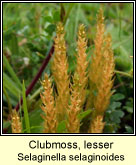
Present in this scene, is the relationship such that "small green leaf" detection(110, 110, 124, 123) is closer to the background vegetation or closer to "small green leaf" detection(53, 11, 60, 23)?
the background vegetation

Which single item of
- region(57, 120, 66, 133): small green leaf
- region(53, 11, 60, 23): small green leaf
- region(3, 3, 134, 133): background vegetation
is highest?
region(53, 11, 60, 23): small green leaf

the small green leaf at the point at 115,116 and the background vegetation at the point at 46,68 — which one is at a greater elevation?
the background vegetation at the point at 46,68

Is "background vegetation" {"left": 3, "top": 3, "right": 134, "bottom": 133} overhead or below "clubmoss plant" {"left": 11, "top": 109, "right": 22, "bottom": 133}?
overhead

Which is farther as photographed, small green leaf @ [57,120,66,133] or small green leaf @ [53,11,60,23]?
small green leaf @ [53,11,60,23]

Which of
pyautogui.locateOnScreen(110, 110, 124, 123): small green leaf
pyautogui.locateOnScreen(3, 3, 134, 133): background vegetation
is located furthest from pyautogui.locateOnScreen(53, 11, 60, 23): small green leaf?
pyautogui.locateOnScreen(110, 110, 124, 123): small green leaf

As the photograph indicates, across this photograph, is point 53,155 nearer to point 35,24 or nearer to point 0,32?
point 0,32

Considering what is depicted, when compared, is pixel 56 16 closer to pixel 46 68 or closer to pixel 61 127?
pixel 46 68

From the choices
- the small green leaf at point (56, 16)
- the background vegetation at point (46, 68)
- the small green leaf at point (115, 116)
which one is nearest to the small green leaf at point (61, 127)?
the background vegetation at point (46, 68)

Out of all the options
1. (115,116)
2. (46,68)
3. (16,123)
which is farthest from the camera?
(46,68)

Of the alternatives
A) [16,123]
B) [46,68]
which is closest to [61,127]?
[16,123]

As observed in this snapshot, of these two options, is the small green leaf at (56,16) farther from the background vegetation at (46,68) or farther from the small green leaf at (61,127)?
the small green leaf at (61,127)

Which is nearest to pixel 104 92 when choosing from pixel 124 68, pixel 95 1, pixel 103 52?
pixel 103 52
